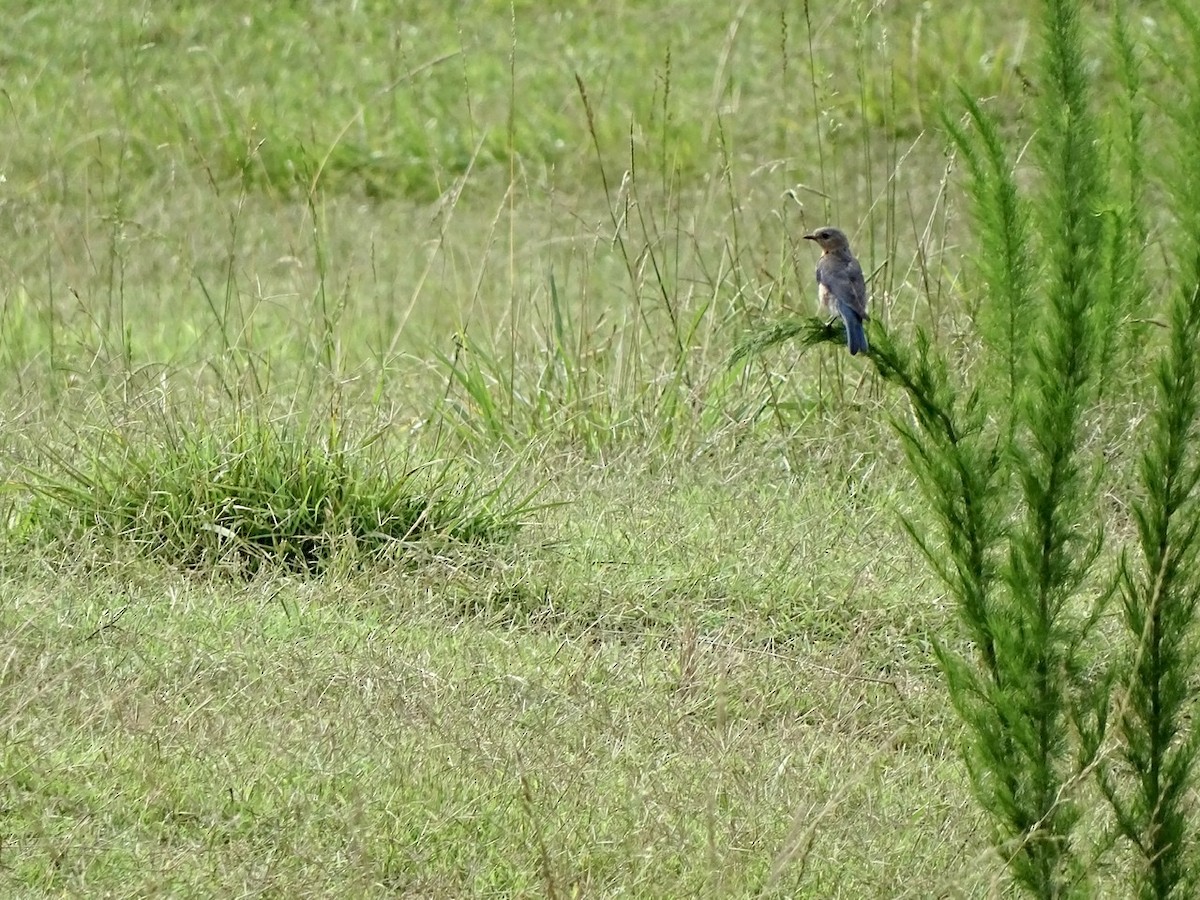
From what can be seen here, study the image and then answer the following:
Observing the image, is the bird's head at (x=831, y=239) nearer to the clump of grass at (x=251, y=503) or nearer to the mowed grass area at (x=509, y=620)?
the mowed grass area at (x=509, y=620)

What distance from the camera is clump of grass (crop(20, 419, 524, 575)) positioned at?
4.23 metres

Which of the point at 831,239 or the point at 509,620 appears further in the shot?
the point at 831,239

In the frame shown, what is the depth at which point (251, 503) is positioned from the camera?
4336mm

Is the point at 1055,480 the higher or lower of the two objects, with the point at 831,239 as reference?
higher

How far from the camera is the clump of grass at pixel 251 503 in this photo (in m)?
4.23

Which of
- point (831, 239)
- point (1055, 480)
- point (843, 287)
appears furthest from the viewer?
point (831, 239)

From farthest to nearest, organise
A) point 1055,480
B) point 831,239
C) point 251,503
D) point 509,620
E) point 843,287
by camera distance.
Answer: point 831,239 → point 843,287 → point 251,503 → point 509,620 → point 1055,480

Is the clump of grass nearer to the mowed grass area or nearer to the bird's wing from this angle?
the mowed grass area

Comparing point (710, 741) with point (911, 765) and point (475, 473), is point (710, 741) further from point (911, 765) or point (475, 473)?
point (475, 473)

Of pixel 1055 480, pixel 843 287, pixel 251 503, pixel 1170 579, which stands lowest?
pixel 251 503

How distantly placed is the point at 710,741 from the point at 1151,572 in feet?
3.37

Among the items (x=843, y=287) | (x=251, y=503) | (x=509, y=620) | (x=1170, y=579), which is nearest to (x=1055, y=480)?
(x=1170, y=579)

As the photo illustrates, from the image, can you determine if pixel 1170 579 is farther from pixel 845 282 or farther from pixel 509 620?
pixel 845 282

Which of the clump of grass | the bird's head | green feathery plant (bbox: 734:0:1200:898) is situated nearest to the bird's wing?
the bird's head
